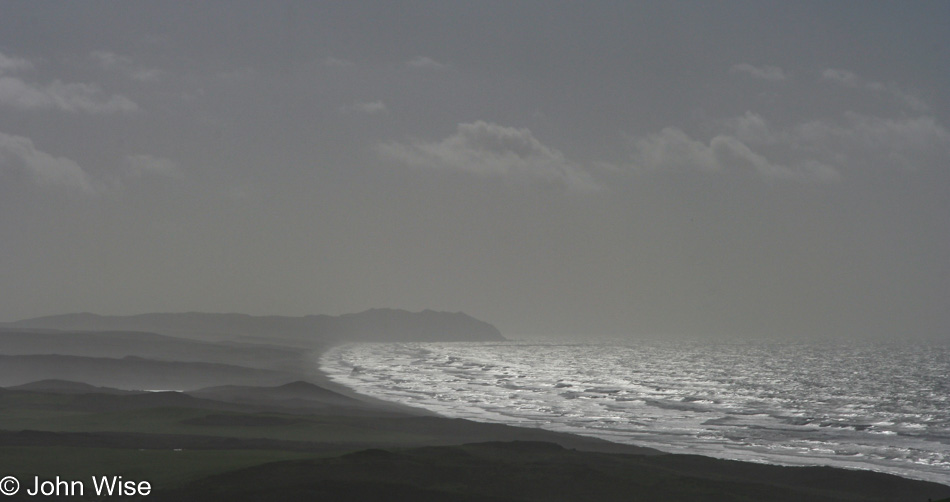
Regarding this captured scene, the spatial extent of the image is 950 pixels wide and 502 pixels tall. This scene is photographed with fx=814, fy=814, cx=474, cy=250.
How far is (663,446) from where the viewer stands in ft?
169

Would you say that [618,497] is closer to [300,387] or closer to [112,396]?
[112,396]

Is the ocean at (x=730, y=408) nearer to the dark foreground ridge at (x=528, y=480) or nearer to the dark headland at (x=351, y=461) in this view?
the dark foreground ridge at (x=528, y=480)

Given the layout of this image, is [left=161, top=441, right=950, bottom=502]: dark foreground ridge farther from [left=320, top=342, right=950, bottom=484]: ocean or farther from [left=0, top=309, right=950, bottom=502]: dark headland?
[left=320, top=342, right=950, bottom=484]: ocean

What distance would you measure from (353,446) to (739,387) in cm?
7394

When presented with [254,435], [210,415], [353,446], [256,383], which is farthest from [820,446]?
[256,383]

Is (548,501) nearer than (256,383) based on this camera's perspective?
Yes

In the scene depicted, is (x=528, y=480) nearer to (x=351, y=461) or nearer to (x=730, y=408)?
(x=351, y=461)

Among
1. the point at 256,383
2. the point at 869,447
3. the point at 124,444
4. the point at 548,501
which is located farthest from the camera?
the point at 256,383

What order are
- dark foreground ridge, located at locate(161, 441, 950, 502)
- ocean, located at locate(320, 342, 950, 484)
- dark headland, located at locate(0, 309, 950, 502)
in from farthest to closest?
1. ocean, located at locate(320, 342, 950, 484)
2. dark headland, located at locate(0, 309, 950, 502)
3. dark foreground ridge, located at locate(161, 441, 950, 502)

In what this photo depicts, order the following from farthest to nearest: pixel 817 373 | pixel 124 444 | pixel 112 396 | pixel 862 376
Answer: pixel 817 373 < pixel 862 376 < pixel 112 396 < pixel 124 444

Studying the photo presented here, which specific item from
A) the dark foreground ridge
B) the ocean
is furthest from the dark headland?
the ocean

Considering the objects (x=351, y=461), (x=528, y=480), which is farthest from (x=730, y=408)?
(x=351, y=461)

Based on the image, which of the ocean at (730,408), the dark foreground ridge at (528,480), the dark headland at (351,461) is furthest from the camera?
the ocean at (730,408)

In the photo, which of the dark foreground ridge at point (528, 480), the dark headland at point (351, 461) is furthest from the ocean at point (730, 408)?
the dark headland at point (351, 461)
